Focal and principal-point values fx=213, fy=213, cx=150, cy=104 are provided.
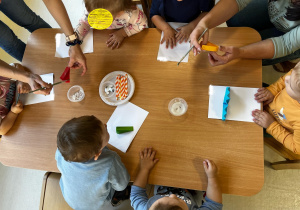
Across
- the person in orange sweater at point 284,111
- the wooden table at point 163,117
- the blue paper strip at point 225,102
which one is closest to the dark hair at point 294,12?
the wooden table at point 163,117

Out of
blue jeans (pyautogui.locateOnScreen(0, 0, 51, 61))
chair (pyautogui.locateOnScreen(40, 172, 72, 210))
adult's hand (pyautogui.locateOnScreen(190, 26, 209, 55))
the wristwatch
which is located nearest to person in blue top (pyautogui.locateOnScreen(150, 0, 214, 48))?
adult's hand (pyautogui.locateOnScreen(190, 26, 209, 55))

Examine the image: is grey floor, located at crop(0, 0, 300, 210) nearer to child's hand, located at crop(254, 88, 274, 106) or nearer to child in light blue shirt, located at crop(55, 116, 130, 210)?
child in light blue shirt, located at crop(55, 116, 130, 210)

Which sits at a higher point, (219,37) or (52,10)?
(52,10)

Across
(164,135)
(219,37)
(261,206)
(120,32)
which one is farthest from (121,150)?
(261,206)

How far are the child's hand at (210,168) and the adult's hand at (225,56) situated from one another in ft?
1.49

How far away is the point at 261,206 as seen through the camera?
4.76ft

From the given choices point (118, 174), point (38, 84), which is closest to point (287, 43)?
point (118, 174)

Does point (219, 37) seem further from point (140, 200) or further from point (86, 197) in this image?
point (86, 197)

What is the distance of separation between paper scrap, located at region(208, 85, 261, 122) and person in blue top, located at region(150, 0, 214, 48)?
341mm

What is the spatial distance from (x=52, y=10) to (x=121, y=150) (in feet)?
2.77

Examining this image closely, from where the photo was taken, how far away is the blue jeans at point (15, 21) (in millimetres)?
1406

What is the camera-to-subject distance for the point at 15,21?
151 centimetres

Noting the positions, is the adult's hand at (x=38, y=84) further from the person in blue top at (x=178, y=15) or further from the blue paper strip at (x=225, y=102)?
the blue paper strip at (x=225, y=102)

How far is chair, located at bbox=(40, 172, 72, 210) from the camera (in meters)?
1.23
